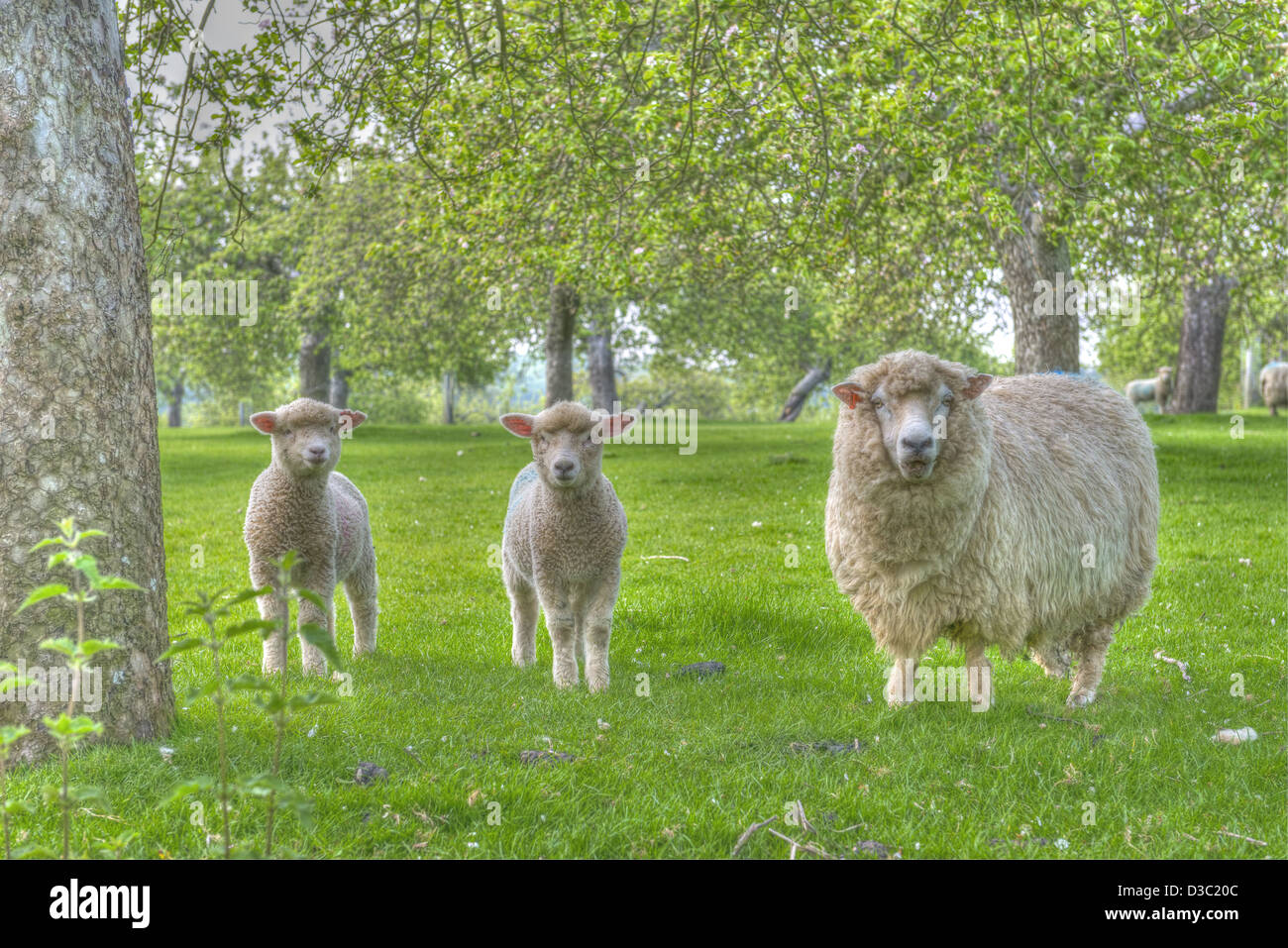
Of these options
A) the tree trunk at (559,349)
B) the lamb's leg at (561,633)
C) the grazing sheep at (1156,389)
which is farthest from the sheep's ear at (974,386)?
the grazing sheep at (1156,389)

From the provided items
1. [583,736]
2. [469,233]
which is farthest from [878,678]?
[469,233]

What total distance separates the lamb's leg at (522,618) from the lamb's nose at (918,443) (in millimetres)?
2942

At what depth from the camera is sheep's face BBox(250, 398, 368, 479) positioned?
6.25m

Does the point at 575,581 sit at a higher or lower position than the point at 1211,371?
lower

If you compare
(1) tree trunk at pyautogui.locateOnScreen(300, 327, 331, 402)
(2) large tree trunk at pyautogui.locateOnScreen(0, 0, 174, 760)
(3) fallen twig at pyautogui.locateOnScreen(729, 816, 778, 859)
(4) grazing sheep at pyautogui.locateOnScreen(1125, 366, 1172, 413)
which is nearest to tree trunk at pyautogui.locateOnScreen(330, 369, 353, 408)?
(1) tree trunk at pyautogui.locateOnScreen(300, 327, 331, 402)

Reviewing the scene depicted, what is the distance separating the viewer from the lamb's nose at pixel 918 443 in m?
5.15

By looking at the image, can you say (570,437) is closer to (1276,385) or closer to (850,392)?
(850,392)

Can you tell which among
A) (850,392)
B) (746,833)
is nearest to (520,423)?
(850,392)

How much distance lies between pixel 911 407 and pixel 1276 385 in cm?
2298

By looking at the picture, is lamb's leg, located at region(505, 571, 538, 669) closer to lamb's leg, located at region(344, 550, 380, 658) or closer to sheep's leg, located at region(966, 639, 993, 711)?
lamb's leg, located at region(344, 550, 380, 658)

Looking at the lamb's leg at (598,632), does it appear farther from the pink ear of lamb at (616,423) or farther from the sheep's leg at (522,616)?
the pink ear of lamb at (616,423)

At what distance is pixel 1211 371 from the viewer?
23.9 metres

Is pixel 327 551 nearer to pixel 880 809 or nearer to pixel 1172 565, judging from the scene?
pixel 880 809
